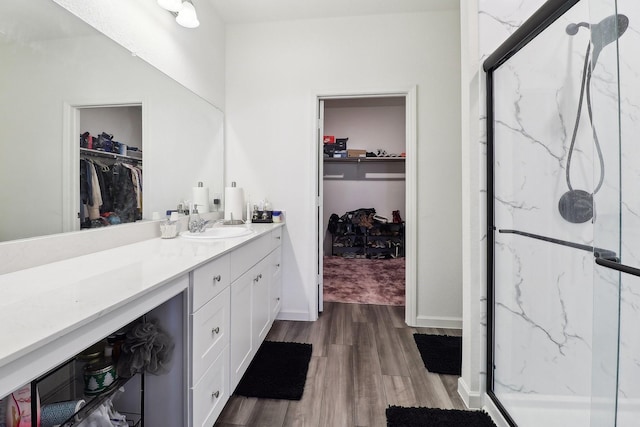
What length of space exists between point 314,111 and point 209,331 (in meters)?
1.95

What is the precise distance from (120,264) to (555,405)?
6.02 feet

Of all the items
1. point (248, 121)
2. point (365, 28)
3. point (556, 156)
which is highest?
point (365, 28)

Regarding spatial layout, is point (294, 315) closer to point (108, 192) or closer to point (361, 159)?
point (108, 192)

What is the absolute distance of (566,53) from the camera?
3.85ft

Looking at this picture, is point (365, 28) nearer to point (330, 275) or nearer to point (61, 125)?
point (61, 125)

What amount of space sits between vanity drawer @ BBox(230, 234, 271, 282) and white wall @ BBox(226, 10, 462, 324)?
560 millimetres

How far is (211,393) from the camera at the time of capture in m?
1.24

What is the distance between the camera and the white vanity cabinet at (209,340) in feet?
3.59

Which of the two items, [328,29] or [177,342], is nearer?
[177,342]

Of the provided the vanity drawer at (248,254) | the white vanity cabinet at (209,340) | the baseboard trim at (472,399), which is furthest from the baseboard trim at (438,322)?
the white vanity cabinet at (209,340)

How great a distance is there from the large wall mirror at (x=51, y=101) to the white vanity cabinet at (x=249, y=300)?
25.4 inches

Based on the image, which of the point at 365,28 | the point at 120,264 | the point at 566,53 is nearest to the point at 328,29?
the point at 365,28

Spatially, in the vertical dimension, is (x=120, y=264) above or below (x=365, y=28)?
below

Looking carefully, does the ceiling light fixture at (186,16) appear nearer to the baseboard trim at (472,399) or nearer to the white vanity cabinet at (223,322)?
the white vanity cabinet at (223,322)
